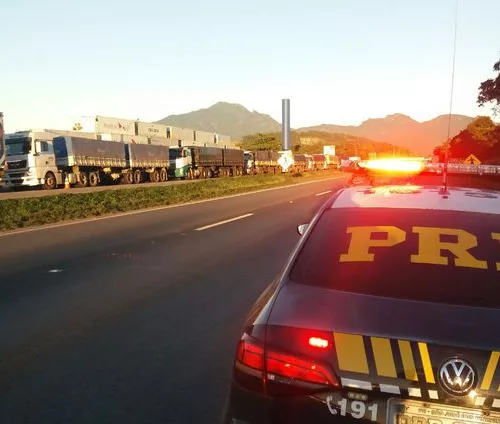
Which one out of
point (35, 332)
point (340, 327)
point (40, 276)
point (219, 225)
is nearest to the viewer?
point (340, 327)

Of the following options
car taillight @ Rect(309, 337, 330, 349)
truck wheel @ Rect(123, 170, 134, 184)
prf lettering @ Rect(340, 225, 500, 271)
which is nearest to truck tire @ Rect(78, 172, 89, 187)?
truck wheel @ Rect(123, 170, 134, 184)

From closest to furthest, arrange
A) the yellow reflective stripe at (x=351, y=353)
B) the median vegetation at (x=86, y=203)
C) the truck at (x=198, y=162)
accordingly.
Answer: the yellow reflective stripe at (x=351, y=353) → the median vegetation at (x=86, y=203) → the truck at (x=198, y=162)

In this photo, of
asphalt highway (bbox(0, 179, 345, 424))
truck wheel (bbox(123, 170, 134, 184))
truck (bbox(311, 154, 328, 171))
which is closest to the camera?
asphalt highway (bbox(0, 179, 345, 424))

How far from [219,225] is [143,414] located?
1073cm

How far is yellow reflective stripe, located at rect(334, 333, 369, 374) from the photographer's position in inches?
82.4

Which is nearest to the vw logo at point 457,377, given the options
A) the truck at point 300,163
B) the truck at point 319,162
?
the truck at point 300,163

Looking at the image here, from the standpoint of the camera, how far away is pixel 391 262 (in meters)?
2.95

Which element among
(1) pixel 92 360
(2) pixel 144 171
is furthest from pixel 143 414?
(2) pixel 144 171

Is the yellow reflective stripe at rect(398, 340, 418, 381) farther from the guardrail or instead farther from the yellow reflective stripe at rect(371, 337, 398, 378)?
the guardrail

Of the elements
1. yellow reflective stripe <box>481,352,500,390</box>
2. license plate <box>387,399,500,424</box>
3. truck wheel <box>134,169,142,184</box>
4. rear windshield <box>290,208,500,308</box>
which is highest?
rear windshield <box>290,208,500,308</box>

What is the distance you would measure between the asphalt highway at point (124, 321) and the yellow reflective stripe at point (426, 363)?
187cm

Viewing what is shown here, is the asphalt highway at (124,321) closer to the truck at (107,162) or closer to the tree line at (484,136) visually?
the truck at (107,162)

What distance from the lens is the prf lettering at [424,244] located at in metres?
2.93

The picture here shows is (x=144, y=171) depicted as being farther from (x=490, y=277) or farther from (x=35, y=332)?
(x=490, y=277)
